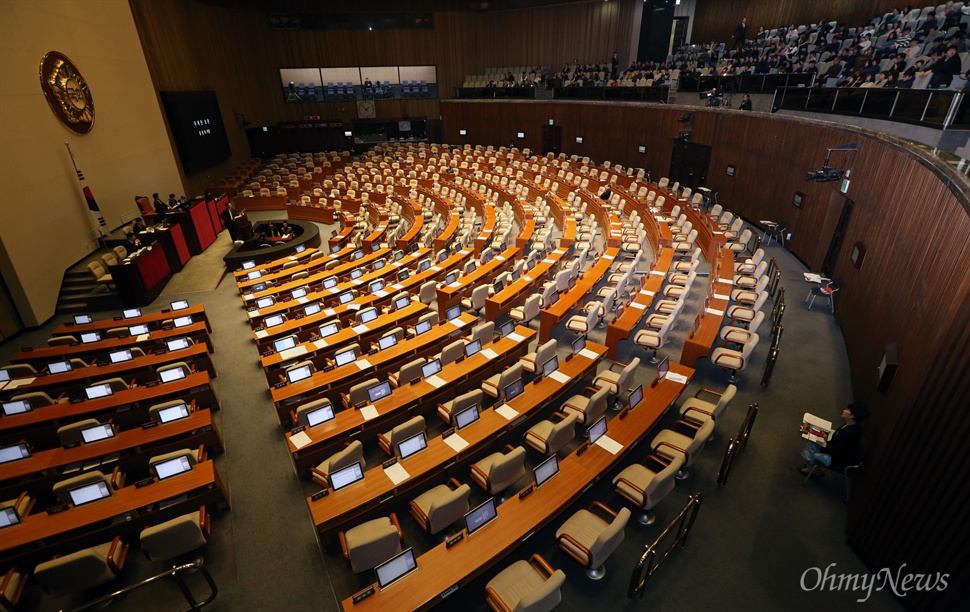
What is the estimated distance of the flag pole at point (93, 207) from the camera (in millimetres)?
13180

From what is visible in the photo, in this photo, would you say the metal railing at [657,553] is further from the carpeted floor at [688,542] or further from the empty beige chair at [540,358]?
the empty beige chair at [540,358]

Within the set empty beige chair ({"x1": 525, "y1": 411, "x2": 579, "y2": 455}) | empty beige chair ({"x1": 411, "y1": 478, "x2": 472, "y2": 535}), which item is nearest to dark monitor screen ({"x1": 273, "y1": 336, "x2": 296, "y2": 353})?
empty beige chair ({"x1": 411, "y1": 478, "x2": 472, "y2": 535})

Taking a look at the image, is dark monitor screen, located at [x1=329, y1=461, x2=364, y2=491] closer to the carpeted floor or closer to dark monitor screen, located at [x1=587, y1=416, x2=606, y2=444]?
the carpeted floor

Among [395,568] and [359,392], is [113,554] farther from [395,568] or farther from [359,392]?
[395,568]

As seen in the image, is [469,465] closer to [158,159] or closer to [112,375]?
Answer: [112,375]

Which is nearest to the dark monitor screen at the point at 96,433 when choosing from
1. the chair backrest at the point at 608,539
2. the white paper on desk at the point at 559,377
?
the white paper on desk at the point at 559,377

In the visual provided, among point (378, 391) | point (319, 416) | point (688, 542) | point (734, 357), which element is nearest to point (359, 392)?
point (378, 391)

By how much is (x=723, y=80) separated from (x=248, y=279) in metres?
17.5

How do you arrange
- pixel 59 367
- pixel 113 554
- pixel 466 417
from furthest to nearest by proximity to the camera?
pixel 59 367, pixel 466 417, pixel 113 554

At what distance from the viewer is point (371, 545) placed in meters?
4.39

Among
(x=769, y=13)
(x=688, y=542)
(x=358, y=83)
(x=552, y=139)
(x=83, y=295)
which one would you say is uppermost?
(x=769, y=13)

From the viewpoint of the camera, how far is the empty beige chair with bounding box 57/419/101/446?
6160 millimetres

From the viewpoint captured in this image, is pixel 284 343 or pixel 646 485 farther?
pixel 284 343

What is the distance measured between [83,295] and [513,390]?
13.0 m
